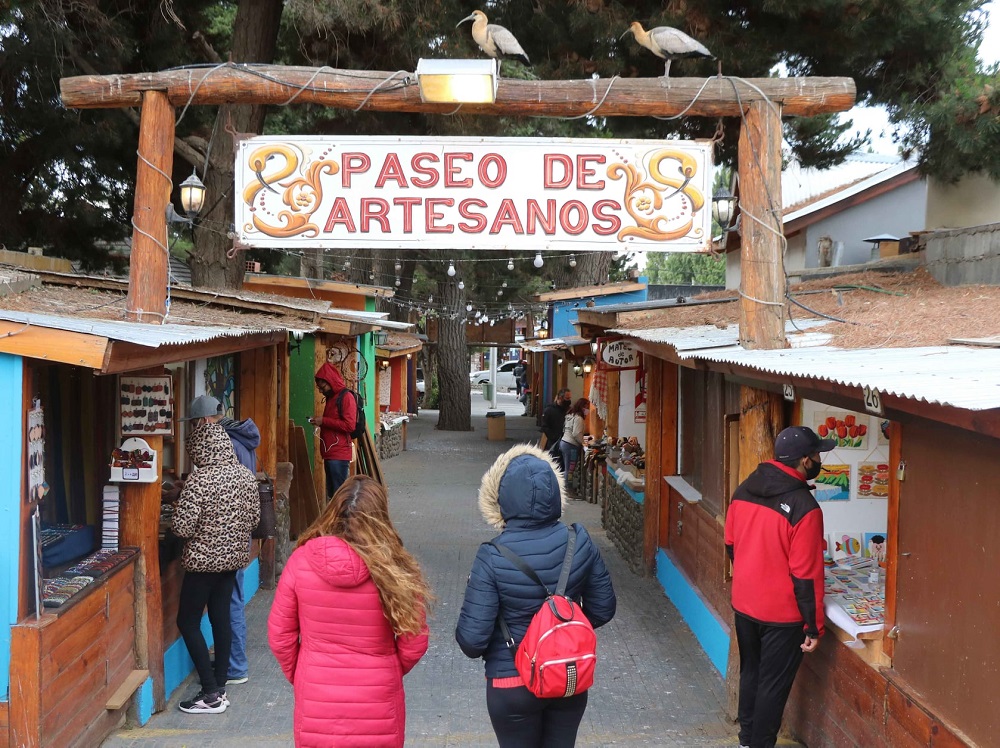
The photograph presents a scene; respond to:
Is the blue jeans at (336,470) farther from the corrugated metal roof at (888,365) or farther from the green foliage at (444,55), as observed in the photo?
the corrugated metal roof at (888,365)

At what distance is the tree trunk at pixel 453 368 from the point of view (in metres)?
29.9

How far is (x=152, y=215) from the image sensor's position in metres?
6.43

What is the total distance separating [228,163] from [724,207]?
7452 millimetres

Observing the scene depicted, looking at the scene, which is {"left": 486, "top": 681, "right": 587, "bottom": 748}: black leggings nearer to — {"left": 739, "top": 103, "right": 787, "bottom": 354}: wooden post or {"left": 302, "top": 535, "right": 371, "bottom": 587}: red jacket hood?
{"left": 302, "top": 535, "right": 371, "bottom": 587}: red jacket hood

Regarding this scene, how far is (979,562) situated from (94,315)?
5.15 m

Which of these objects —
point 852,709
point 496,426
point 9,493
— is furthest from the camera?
point 496,426

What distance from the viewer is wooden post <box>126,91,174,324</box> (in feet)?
20.8

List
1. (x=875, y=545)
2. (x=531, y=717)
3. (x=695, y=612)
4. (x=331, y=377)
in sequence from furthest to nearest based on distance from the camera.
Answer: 1. (x=331, y=377)
2. (x=695, y=612)
3. (x=875, y=545)
4. (x=531, y=717)

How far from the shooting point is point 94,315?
6094 millimetres

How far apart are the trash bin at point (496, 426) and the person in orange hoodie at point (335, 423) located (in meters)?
14.6

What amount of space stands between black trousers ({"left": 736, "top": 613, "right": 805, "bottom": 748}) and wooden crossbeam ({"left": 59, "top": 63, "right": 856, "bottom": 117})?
342 centimetres

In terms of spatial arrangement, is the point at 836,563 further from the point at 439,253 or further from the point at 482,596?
the point at 439,253

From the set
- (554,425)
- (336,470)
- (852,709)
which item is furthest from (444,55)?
(852,709)

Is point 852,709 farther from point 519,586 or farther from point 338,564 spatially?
point 338,564
